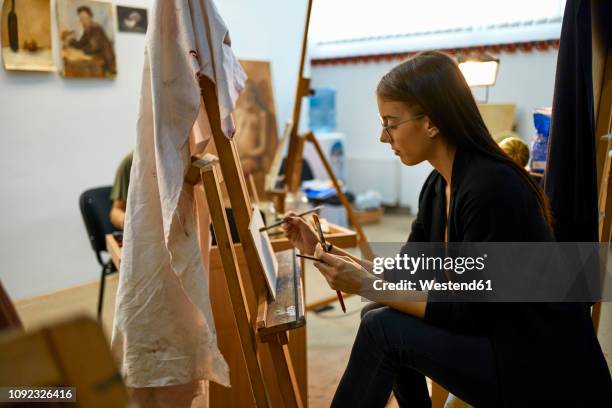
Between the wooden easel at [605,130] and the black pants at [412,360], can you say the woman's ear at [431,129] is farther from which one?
the wooden easel at [605,130]

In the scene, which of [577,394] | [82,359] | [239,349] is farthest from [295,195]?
[82,359]

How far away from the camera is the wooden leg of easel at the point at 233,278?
1362 mm

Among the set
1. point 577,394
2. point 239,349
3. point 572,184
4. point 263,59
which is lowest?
point 239,349

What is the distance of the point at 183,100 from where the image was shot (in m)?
1.31

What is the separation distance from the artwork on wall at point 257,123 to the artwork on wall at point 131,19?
0.92m

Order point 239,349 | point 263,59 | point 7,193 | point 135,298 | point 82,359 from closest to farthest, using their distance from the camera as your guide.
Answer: point 82,359, point 135,298, point 239,349, point 7,193, point 263,59

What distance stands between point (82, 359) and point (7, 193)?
2.99 metres

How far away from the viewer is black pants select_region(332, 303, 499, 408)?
1207 mm

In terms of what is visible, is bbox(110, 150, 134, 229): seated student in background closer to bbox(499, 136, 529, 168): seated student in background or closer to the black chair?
the black chair

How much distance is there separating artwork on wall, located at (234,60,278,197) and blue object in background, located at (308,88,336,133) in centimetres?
113

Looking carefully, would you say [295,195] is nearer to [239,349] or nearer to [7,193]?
[239,349]

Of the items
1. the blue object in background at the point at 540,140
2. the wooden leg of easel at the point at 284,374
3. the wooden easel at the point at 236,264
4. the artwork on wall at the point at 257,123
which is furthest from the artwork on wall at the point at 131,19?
the wooden leg of easel at the point at 284,374

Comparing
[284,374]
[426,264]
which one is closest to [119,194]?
[284,374]

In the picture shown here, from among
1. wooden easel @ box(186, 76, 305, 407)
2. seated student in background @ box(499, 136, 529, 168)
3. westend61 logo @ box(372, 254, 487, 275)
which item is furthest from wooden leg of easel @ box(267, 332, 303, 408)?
seated student in background @ box(499, 136, 529, 168)
